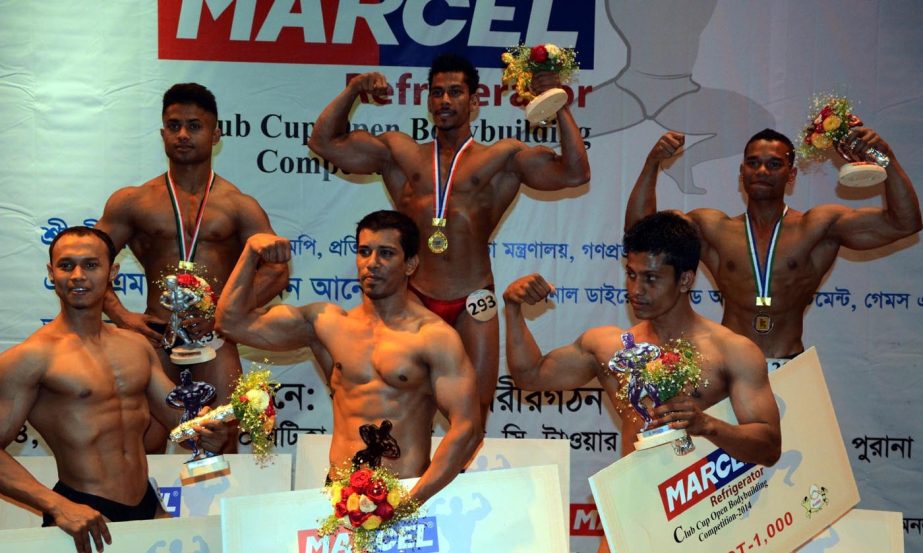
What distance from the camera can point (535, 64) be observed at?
5641 mm

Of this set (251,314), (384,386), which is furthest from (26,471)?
(384,386)

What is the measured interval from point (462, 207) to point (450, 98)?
0.62 meters

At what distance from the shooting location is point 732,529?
4.62 m

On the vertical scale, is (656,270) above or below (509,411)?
above

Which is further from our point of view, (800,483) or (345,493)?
(800,483)

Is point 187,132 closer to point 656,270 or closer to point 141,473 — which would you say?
point 141,473

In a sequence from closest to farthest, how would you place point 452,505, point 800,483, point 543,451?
point 452,505
point 800,483
point 543,451

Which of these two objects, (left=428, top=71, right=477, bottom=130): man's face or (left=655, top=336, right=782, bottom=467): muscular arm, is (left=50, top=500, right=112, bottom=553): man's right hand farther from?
(left=428, top=71, right=477, bottom=130): man's face

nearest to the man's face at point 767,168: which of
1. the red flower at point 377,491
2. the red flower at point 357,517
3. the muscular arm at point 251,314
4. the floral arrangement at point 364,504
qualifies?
the muscular arm at point 251,314

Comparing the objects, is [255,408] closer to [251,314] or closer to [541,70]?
[251,314]

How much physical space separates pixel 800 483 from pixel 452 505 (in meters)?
1.63

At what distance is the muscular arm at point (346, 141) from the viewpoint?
19.4ft

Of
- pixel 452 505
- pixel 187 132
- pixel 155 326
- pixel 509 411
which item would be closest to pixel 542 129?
pixel 509 411

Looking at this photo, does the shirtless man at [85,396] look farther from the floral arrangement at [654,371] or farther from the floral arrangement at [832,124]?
the floral arrangement at [832,124]
